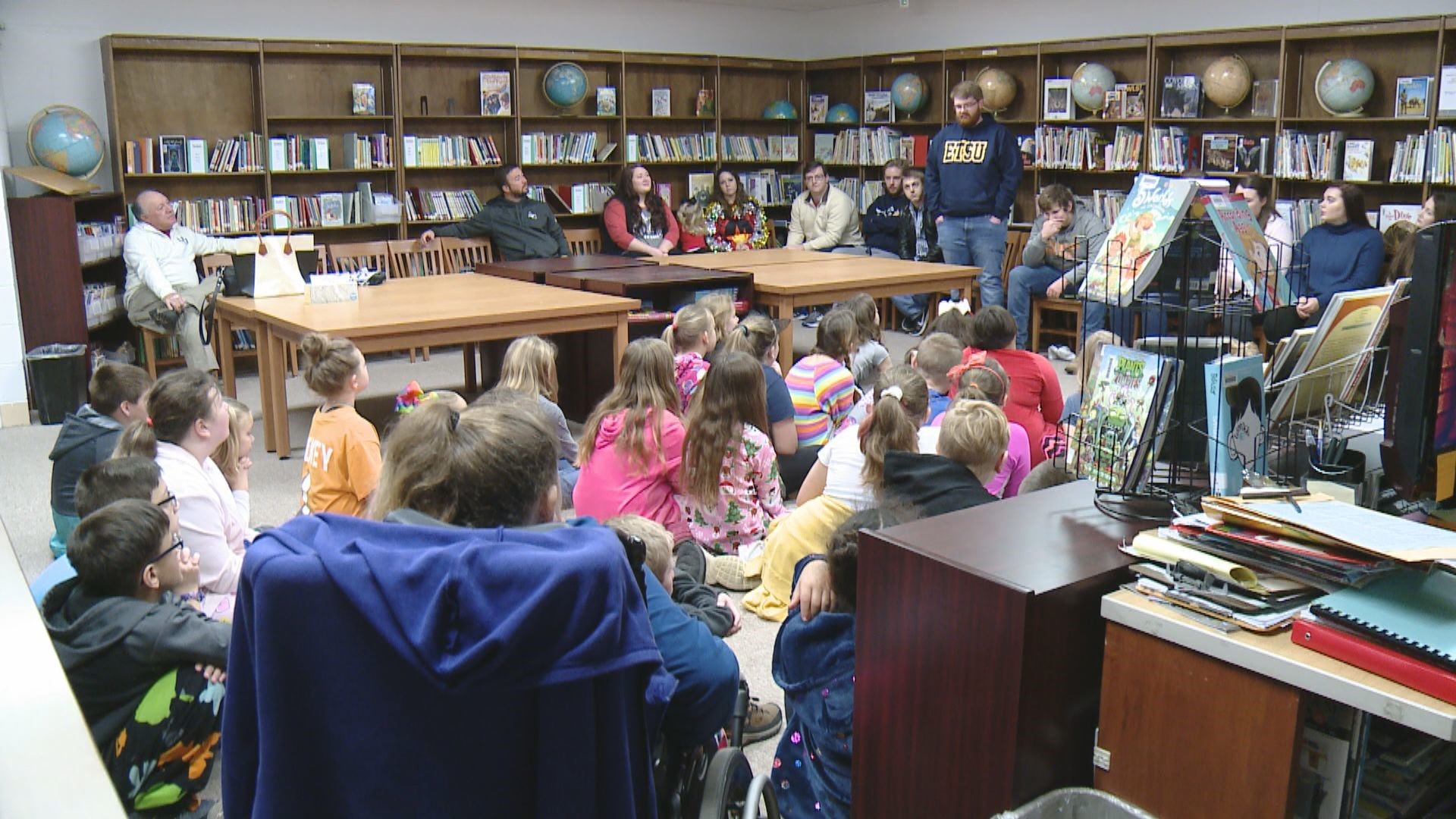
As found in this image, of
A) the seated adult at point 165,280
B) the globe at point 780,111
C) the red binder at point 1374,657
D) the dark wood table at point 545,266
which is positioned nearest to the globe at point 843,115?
the globe at point 780,111

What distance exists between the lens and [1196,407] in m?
Result: 1.91

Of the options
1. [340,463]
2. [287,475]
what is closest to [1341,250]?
[340,463]

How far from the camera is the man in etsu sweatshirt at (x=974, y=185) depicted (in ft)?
24.6

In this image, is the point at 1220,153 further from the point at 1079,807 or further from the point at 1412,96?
the point at 1079,807

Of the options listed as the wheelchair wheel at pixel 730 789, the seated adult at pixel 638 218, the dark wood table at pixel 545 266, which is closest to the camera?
the wheelchair wheel at pixel 730 789

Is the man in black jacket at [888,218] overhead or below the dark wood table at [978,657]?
overhead

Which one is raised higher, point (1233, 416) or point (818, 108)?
point (818, 108)

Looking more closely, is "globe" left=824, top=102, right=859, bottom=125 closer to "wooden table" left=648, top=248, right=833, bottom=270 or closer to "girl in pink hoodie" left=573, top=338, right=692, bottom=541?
"wooden table" left=648, top=248, right=833, bottom=270

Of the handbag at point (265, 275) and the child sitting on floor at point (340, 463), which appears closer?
the child sitting on floor at point (340, 463)

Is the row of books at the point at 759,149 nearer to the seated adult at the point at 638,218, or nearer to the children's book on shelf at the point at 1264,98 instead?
the seated adult at the point at 638,218

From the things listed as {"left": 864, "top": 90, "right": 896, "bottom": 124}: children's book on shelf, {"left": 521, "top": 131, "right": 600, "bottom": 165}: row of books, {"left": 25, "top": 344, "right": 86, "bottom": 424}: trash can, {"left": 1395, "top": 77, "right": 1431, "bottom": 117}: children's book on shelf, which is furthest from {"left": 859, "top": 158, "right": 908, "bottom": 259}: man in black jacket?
{"left": 25, "top": 344, "right": 86, "bottom": 424}: trash can

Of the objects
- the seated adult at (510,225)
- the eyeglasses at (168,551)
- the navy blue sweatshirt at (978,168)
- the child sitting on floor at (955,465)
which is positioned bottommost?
the eyeglasses at (168,551)

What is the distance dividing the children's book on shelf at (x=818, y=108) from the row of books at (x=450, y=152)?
2790 millimetres

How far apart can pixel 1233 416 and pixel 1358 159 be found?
5.70 meters
